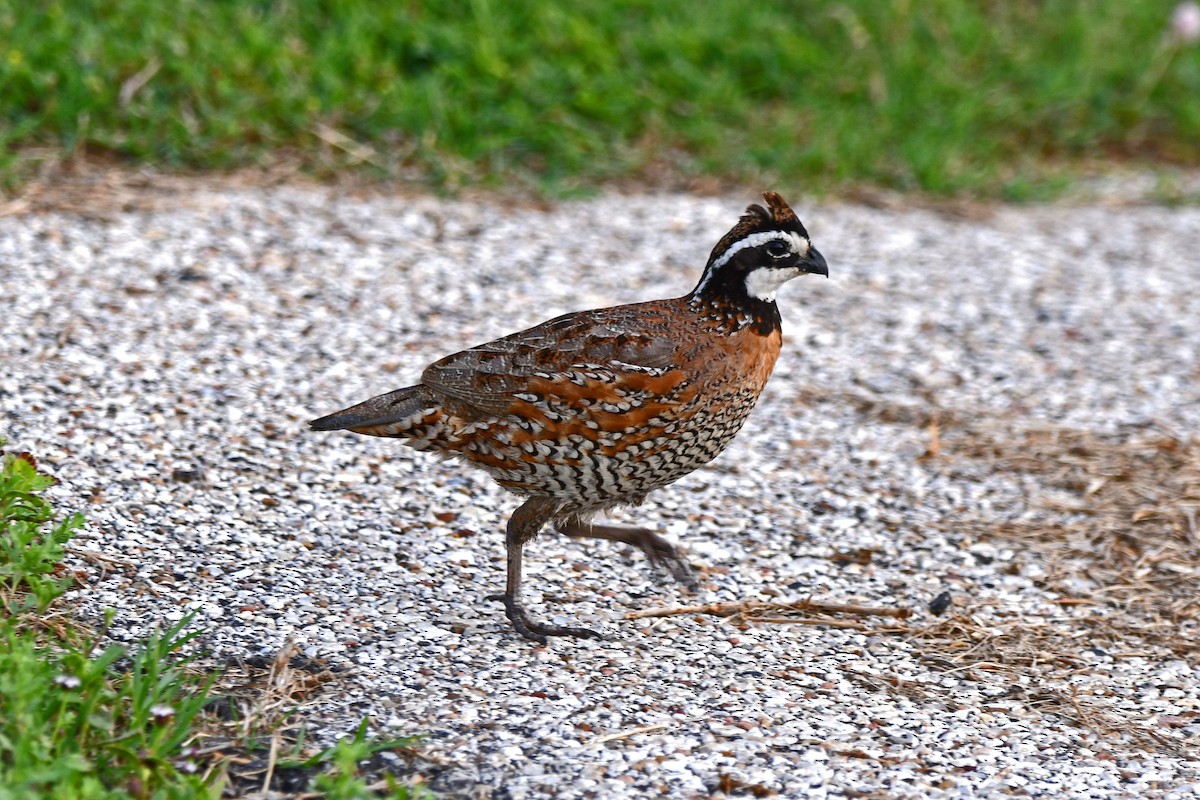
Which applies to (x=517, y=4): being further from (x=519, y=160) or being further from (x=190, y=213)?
(x=190, y=213)

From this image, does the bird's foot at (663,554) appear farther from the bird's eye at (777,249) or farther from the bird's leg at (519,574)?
the bird's eye at (777,249)

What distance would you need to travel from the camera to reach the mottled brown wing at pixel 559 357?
438cm

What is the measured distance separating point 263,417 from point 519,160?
2.87 metres

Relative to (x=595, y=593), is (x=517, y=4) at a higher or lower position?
higher

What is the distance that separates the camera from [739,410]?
4.48 metres

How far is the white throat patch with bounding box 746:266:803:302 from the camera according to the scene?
4.59 meters

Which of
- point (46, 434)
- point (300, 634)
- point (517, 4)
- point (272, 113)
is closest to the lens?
point (300, 634)

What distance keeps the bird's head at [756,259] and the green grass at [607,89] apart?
3.18 m

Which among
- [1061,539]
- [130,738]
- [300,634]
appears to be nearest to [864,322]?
[1061,539]

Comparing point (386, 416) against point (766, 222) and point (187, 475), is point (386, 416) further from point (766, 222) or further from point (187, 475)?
point (766, 222)

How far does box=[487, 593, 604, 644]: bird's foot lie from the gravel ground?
6cm

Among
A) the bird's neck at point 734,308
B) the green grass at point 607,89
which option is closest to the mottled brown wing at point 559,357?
the bird's neck at point 734,308

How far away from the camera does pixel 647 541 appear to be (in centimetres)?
474

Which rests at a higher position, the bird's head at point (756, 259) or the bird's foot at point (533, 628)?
the bird's head at point (756, 259)
